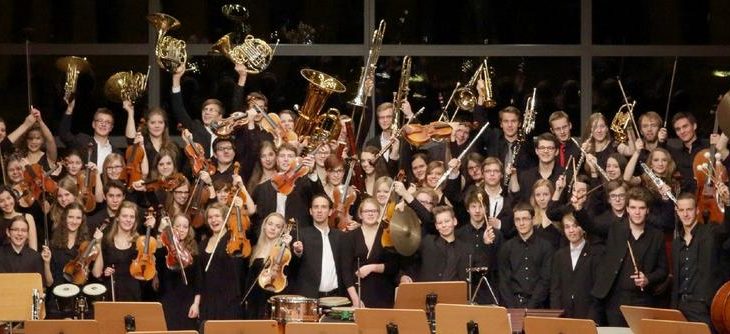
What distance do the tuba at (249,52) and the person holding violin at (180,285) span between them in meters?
1.56

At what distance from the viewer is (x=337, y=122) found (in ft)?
37.1

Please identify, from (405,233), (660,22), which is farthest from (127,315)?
(660,22)

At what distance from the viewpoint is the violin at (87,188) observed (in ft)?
36.2

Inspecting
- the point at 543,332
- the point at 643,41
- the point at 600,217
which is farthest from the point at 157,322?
the point at 643,41

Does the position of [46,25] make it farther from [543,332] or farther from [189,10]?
[543,332]

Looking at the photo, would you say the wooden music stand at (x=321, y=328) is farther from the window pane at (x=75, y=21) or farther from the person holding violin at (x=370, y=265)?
the window pane at (x=75, y=21)

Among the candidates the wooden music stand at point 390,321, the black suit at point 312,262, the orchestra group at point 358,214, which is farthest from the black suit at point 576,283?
the wooden music stand at point 390,321

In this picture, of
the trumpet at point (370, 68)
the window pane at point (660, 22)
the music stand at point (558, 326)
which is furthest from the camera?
the window pane at point (660, 22)

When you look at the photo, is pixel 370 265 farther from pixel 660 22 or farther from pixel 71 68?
pixel 660 22

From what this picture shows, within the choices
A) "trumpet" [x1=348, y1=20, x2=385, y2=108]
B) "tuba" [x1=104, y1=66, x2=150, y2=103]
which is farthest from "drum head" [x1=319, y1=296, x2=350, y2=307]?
"tuba" [x1=104, y1=66, x2=150, y2=103]

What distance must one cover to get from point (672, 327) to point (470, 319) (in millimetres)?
1134

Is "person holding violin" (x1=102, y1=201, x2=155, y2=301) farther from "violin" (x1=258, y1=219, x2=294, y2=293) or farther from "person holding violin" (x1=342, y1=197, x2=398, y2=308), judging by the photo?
"person holding violin" (x1=342, y1=197, x2=398, y2=308)

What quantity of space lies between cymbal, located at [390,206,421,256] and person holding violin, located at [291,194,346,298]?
0.38m

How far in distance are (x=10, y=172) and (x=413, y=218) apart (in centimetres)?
279
